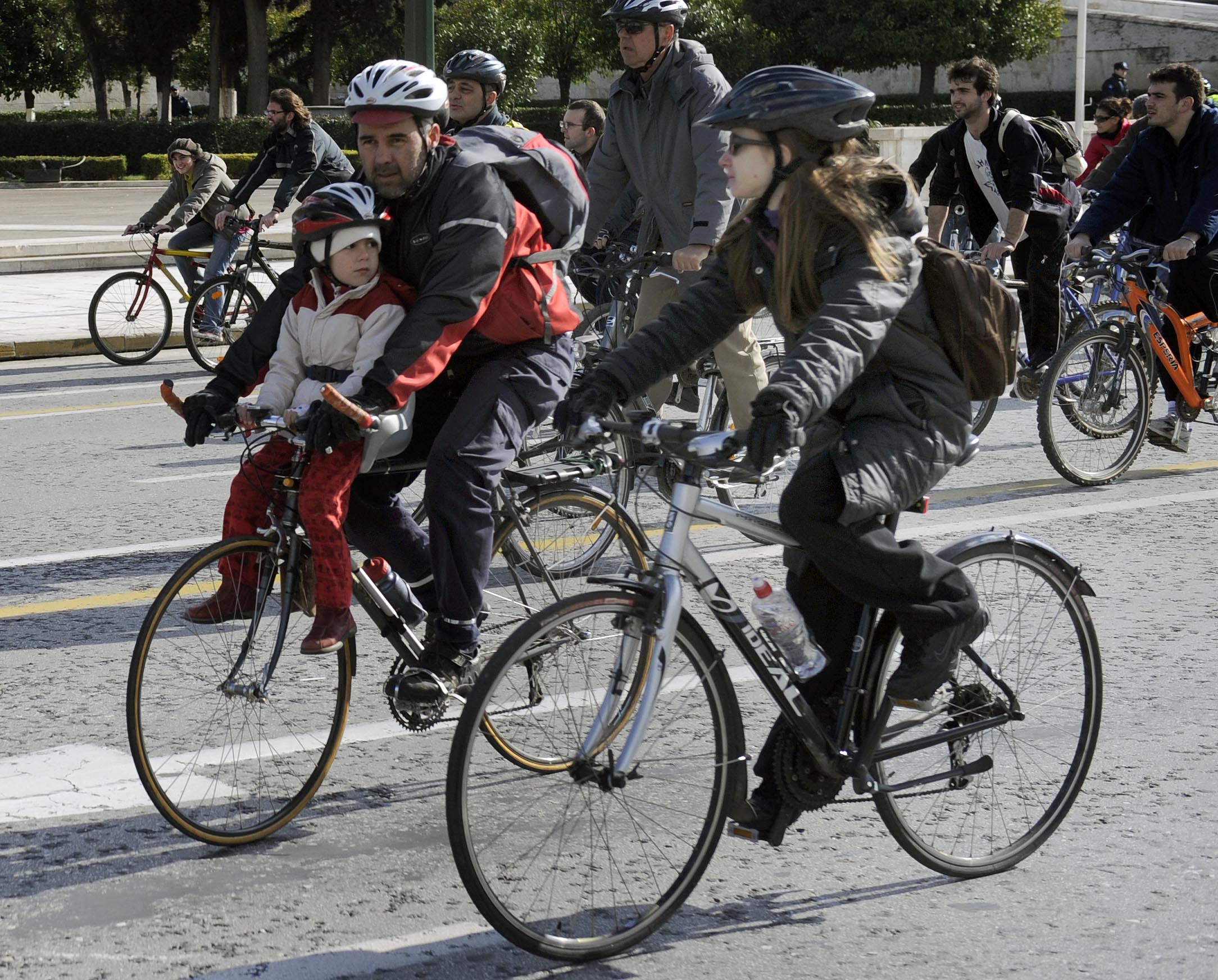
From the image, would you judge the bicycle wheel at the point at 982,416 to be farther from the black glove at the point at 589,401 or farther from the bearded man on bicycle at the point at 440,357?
the black glove at the point at 589,401

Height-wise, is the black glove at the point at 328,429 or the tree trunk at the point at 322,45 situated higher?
the tree trunk at the point at 322,45

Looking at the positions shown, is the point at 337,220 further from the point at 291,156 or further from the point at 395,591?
the point at 291,156

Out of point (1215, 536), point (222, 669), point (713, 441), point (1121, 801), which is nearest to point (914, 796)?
point (1121, 801)

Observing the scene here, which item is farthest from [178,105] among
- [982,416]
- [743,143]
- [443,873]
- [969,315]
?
[969,315]

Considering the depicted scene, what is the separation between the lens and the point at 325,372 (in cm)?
402

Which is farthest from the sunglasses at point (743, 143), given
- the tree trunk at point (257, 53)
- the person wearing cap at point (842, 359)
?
the tree trunk at point (257, 53)

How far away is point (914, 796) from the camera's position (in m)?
3.68

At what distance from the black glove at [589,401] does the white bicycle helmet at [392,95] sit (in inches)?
36.8

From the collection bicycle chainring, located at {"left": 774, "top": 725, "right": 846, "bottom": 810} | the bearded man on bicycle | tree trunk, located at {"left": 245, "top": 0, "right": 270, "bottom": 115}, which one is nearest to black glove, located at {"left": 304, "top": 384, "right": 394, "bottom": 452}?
the bearded man on bicycle

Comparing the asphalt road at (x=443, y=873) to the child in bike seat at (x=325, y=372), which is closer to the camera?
the asphalt road at (x=443, y=873)

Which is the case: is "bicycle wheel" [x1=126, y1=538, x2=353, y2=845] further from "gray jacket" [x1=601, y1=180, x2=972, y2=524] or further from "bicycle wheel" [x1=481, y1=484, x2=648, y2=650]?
"gray jacket" [x1=601, y1=180, x2=972, y2=524]

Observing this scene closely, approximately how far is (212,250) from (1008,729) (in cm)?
967

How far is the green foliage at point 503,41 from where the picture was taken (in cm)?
5000

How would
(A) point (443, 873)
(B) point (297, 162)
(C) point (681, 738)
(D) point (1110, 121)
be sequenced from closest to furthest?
1. (C) point (681, 738)
2. (A) point (443, 873)
3. (B) point (297, 162)
4. (D) point (1110, 121)
